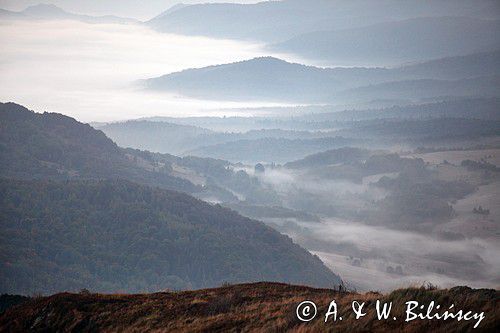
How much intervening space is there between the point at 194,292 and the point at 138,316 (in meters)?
5.87

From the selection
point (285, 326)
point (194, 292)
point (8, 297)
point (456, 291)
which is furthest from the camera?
point (8, 297)

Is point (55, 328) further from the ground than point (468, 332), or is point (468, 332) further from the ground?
point (468, 332)

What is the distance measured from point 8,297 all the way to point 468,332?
39.1 m

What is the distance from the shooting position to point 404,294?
90.5ft

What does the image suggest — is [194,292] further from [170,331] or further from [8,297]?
[8,297]

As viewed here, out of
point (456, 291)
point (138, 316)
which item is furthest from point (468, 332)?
point (138, 316)

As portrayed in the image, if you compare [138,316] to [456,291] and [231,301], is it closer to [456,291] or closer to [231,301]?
[231,301]

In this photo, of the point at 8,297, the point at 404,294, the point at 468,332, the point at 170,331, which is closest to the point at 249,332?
the point at 170,331

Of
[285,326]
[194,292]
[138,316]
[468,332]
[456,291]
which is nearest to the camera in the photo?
[468,332]

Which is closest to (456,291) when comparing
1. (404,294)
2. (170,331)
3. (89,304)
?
(404,294)

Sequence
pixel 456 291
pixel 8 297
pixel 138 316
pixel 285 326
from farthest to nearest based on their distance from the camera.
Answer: pixel 8 297, pixel 138 316, pixel 456 291, pixel 285 326

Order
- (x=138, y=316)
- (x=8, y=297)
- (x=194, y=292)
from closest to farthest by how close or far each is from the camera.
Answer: (x=138, y=316) < (x=194, y=292) < (x=8, y=297)

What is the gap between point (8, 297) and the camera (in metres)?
49.6

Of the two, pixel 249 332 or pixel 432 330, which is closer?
pixel 432 330
